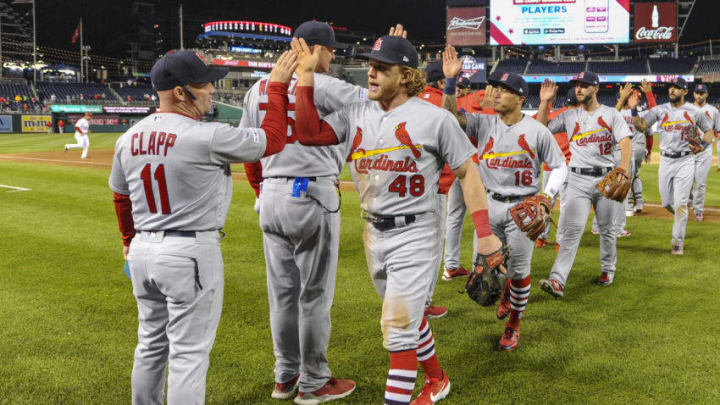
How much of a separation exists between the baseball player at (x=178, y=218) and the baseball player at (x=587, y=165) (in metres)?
4.23

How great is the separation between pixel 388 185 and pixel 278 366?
1555mm

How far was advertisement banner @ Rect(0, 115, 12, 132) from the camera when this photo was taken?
42.5 metres

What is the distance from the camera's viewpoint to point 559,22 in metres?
48.0

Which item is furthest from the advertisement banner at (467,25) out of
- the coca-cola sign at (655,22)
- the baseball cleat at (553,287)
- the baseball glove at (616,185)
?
the baseball cleat at (553,287)

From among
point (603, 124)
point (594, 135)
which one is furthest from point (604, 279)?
point (603, 124)

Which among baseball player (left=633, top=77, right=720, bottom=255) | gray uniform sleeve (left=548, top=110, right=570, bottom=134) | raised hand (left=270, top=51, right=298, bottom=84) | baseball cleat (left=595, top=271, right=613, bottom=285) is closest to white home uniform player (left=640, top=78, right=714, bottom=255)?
baseball player (left=633, top=77, right=720, bottom=255)

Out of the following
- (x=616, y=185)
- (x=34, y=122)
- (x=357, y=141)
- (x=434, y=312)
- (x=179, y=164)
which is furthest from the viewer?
(x=34, y=122)

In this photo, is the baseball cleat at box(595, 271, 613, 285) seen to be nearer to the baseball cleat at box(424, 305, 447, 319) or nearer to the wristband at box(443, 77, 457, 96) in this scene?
the baseball cleat at box(424, 305, 447, 319)

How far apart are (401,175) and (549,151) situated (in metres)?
2.13

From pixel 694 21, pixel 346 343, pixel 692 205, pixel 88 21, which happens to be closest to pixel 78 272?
pixel 346 343

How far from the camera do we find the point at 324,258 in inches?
150

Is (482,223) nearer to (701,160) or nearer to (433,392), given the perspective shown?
(433,392)

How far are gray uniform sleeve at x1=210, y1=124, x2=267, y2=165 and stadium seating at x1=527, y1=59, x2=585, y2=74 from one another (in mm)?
55377

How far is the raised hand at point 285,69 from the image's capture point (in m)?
3.20
